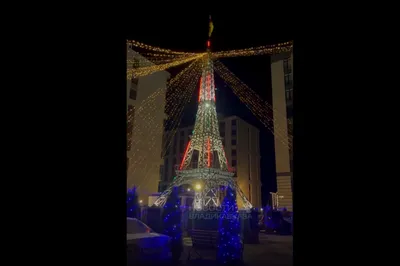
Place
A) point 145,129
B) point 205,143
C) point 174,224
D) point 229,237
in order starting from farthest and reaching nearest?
point 205,143 < point 145,129 < point 174,224 < point 229,237

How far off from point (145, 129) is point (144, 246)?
15215 mm

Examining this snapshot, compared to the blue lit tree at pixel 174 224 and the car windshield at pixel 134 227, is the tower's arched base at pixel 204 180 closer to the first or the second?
the blue lit tree at pixel 174 224

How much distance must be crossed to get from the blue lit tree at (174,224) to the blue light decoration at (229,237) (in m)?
1.29

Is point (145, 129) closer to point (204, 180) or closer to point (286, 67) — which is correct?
point (204, 180)

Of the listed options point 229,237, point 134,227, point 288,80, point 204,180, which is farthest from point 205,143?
point 134,227

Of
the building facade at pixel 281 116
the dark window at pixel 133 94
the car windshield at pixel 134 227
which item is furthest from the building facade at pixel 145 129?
the car windshield at pixel 134 227

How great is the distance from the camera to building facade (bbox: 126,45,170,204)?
1973 centimetres

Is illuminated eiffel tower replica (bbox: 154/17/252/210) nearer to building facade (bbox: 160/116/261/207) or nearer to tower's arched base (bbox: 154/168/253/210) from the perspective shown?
tower's arched base (bbox: 154/168/253/210)

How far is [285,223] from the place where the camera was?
17.0m

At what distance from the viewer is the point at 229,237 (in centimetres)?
789
